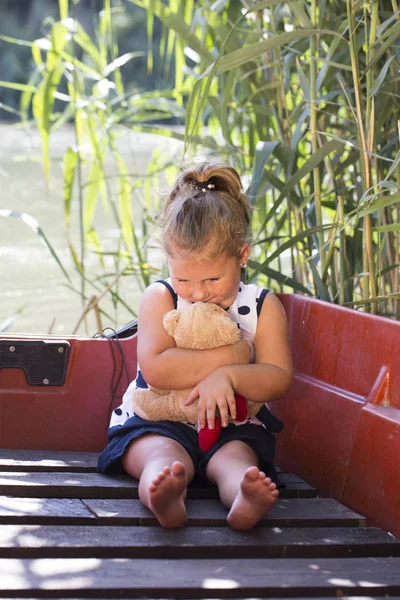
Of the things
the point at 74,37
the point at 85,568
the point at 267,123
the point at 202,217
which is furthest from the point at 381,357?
the point at 74,37

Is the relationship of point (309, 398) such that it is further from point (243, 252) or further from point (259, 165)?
point (259, 165)

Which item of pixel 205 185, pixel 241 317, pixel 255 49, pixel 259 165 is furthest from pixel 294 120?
pixel 241 317

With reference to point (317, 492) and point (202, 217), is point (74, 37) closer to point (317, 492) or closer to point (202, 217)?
point (202, 217)

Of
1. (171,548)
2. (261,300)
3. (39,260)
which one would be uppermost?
(39,260)

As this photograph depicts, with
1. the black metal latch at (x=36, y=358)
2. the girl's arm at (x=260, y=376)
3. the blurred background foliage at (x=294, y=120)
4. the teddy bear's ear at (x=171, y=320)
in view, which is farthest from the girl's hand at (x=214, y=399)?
the black metal latch at (x=36, y=358)

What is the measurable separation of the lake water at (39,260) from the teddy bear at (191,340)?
1.16m

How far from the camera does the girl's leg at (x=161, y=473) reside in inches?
54.0

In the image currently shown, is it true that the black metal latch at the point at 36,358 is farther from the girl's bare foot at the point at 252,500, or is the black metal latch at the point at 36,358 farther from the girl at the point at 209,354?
the girl's bare foot at the point at 252,500

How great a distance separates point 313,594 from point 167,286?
75cm

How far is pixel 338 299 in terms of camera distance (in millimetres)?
2102

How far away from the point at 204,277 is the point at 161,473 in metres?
0.43

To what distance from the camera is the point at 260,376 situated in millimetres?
1665

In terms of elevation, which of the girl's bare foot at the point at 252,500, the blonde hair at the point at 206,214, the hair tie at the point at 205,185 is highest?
the hair tie at the point at 205,185

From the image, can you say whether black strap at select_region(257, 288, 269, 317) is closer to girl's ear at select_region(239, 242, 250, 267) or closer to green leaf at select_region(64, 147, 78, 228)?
girl's ear at select_region(239, 242, 250, 267)
